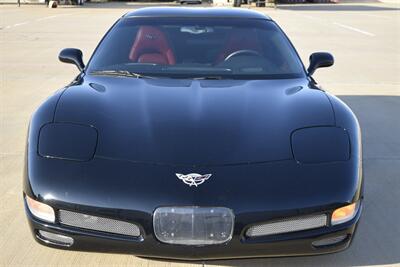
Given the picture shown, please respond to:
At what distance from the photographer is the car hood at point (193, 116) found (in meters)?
2.54

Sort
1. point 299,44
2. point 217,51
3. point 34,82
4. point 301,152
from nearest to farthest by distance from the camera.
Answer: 1. point 301,152
2. point 217,51
3. point 34,82
4. point 299,44

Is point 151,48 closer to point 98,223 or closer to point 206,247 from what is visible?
point 98,223

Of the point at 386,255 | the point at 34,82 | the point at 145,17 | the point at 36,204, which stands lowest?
the point at 34,82

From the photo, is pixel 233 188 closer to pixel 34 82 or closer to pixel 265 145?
pixel 265 145

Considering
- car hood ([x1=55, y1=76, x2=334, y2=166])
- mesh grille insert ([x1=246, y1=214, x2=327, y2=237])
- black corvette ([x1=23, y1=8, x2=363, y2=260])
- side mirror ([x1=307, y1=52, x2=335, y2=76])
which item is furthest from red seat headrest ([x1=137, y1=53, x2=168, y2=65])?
mesh grille insert ([x1=246, y1=214, x2=327, y2=237])

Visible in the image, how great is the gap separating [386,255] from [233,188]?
1.22 metres

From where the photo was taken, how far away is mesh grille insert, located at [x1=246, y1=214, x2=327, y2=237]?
7.81 ft

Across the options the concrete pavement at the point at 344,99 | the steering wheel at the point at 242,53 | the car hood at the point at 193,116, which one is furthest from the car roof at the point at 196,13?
the concrete pavement at the point at 344,99

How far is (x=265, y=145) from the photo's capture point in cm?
261

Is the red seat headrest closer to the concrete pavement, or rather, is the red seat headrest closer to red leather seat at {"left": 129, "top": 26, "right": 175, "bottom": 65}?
red leather seat at {"left": 129, "top": 26, "right": 175, "bottom": 65}

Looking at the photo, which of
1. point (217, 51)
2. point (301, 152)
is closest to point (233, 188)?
point (301, 152)

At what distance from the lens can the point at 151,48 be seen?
13.1 feet

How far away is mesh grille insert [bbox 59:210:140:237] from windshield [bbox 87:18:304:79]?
4.71ft

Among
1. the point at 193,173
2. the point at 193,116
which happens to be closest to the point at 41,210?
the point at 193,173
